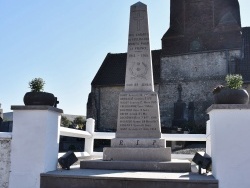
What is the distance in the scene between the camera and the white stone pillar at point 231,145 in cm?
470

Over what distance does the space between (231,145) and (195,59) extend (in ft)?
85.8

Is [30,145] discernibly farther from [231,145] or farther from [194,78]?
[194,78]

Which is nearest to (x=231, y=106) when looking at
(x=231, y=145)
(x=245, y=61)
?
(x=231, y=145)

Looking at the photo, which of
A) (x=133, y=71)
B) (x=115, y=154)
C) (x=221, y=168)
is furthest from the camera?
(x=133, y=71)

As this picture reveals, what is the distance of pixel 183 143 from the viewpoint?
19.6 metres

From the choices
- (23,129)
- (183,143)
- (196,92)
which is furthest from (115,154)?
(196,92)

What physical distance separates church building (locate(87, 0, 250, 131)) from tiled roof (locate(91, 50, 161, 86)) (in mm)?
328

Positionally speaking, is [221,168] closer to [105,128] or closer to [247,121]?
[247,121]

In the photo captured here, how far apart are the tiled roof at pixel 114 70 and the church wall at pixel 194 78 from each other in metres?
1.78

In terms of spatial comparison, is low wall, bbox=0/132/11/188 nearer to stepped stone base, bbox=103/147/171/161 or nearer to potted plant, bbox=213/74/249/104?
stepped stone base, bbox=103/147/171/161

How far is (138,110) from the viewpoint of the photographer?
25.2 ft

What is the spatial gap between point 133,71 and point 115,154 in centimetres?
234

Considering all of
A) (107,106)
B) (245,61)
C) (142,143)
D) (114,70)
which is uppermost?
(114,70)

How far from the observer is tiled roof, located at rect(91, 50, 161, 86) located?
33156 millimetres
